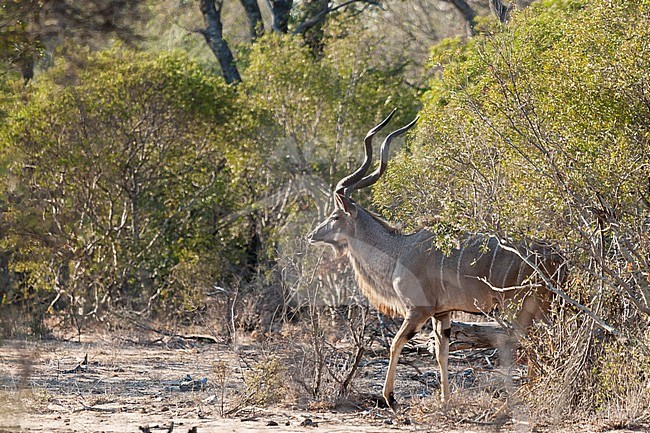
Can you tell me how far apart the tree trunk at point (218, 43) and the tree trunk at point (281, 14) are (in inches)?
Result: 39.9

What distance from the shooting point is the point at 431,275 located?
8.03m

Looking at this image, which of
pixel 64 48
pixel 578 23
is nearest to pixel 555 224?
pixel 578 23

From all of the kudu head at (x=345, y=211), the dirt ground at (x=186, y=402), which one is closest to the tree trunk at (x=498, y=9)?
the kudu head at (x=345, y=211)

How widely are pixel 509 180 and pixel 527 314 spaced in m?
1.14

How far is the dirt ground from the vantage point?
21.5ft

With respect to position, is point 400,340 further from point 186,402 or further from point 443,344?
point 186,402

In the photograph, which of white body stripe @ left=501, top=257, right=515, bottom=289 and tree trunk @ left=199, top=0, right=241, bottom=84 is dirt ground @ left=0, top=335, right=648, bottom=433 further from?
tree trunk @ left=199, top=0, right=241, bottom=84

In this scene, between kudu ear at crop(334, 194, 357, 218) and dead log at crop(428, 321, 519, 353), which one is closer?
dead log at crop(428, 321, 519, 353)

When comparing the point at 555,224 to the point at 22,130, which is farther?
the point at 22,130

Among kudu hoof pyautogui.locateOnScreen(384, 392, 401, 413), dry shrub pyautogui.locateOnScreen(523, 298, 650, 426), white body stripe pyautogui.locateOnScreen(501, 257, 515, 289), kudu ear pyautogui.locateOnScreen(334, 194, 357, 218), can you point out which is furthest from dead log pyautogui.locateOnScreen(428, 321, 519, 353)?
kudu ear pyautogui.locateOnScreen(334, 194, 357, 218)

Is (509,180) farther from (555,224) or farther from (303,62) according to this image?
(303,62)

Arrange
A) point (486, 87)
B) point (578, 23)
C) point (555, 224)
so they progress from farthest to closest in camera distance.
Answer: point (486, 87) < point (578, 23) < point (555, 224)

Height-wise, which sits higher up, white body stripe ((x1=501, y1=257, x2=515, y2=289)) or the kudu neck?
the kudu neck

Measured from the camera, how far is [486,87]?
8258 millimetres
